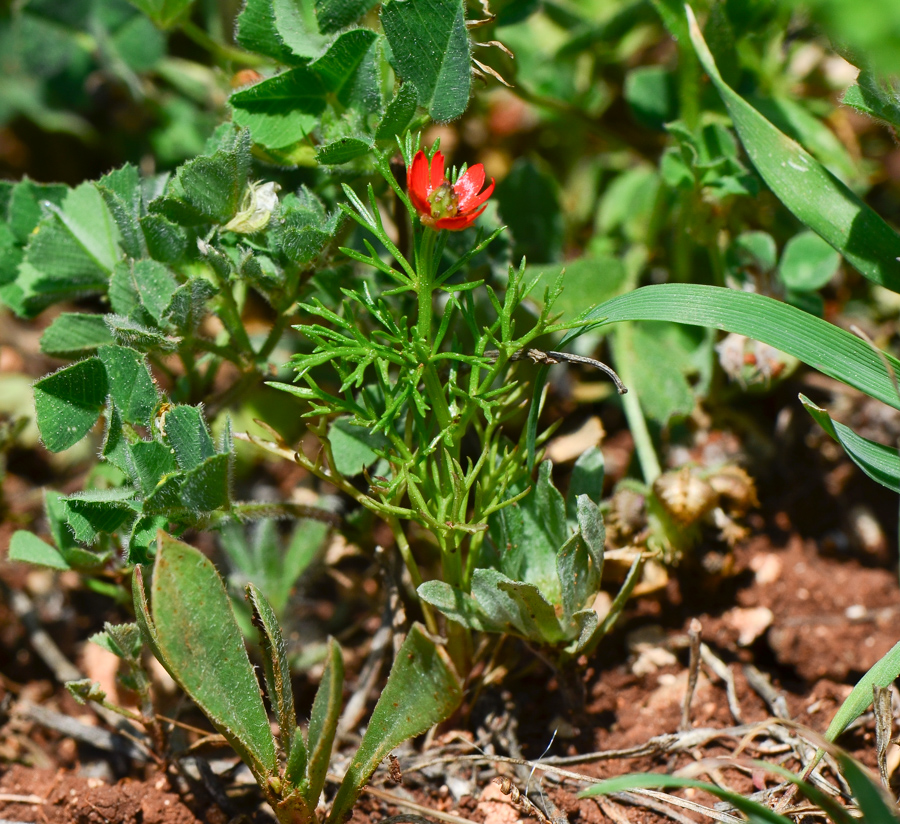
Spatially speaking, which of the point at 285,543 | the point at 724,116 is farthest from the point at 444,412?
the point at 724,116

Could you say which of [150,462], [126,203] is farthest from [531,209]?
[150,462]

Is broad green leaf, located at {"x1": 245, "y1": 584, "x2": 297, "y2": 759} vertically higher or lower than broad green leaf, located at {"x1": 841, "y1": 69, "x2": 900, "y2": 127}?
lower

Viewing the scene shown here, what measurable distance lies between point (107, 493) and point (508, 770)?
0.99 metres

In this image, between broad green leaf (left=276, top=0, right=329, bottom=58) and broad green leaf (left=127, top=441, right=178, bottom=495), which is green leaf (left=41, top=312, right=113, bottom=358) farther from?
broad green leaf (left=276, top=0, right=329, bottom=58)

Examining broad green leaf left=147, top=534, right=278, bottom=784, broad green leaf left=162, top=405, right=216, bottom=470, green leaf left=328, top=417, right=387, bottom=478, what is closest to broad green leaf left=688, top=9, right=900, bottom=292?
green leaf left=328, top=417, right=387, bottom=478

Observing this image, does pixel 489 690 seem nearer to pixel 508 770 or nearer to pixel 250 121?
pixel 508 770

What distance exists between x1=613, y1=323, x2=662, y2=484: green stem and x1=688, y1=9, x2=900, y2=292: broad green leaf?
1.90ft

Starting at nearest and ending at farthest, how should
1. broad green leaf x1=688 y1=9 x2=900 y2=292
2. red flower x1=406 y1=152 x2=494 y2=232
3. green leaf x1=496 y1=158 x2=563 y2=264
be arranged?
red flower x1=406 y1=152 x2=494 y2=232
broad green leaf x1=688 y1=9 x2=900 y2=292
green leaf x1=496 y1=158 x2=563 y2=264

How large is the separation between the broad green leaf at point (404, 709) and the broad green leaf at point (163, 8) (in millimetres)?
1636

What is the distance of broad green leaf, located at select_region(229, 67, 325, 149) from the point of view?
171cm

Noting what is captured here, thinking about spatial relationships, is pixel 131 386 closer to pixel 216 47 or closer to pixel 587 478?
pixel 587 478

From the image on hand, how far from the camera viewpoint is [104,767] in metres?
1.88

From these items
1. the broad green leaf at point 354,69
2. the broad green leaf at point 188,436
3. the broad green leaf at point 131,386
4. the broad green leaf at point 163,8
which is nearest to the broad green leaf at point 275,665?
the broad green leaf at point 188,436

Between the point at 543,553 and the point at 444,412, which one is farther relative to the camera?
the point at 543,553
